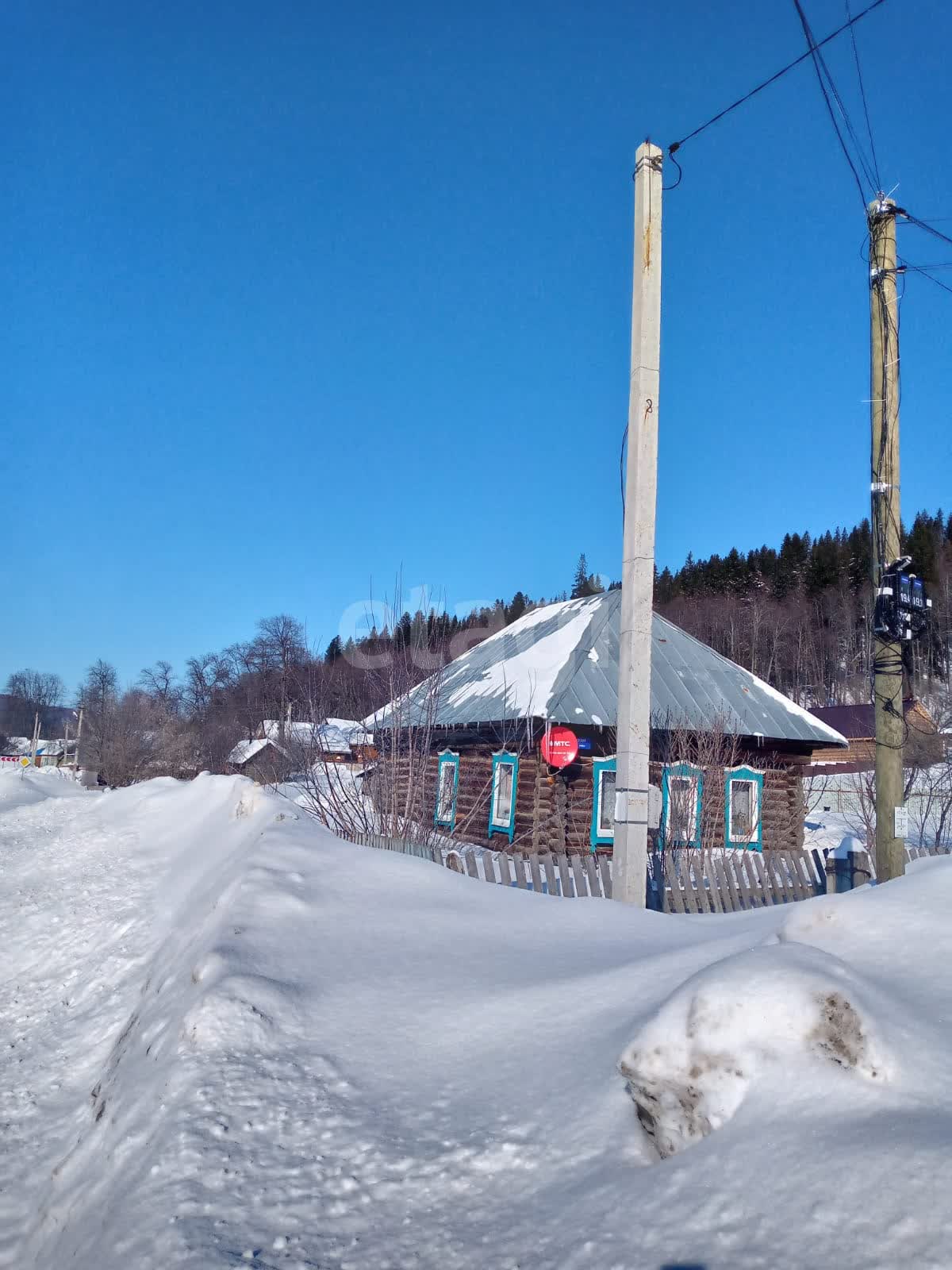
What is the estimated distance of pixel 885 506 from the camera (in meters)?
8.38

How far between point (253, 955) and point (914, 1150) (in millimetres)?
2933

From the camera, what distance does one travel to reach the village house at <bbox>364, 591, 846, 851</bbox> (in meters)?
14.5

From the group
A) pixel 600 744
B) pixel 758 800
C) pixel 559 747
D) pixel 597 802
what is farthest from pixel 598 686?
pixel 758 800

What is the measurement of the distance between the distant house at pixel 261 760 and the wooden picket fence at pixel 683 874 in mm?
3964

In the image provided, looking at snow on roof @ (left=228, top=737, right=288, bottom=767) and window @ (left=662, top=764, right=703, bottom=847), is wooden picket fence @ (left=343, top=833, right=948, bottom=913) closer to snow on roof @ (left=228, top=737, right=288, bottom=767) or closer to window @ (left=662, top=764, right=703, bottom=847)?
window @ (left=662, top=764, right=703, bottom=847)

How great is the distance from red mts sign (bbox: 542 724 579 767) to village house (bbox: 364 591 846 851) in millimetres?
90

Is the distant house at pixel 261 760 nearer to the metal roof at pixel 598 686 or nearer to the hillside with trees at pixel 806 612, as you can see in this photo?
the metal roof at pixel 598 686

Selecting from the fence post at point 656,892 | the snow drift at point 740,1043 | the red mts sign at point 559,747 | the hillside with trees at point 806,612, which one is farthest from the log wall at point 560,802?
the hillside with trees at point 806,612

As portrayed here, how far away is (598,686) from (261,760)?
13.2 metres

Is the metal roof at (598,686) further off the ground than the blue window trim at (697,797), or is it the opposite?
the metal roof at (598,686)

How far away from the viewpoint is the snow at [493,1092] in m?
2.14

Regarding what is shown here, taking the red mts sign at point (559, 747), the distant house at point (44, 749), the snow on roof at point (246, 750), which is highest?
the red mts sign at point (559, 747)

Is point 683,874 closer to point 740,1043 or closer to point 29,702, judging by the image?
point 740,1043

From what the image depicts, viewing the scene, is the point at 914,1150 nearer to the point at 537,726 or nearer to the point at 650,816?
the point at 650,816
